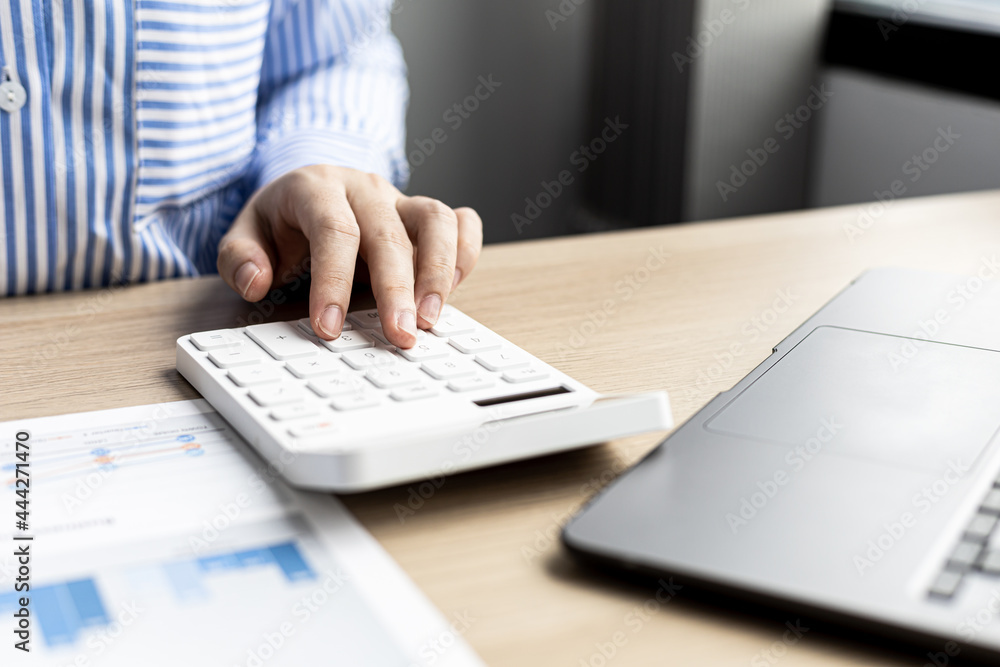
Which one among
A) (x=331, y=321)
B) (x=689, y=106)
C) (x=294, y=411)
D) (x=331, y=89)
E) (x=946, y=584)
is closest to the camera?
(x=946, y=584)

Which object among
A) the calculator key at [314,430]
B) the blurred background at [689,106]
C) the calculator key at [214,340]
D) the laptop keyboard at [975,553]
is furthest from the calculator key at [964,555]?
the blurred background at [689,106]

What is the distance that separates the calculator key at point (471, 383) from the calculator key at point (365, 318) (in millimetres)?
92

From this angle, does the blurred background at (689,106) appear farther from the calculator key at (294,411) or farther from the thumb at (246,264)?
the calculator key at (294,411)

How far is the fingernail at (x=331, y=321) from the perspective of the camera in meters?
0.50

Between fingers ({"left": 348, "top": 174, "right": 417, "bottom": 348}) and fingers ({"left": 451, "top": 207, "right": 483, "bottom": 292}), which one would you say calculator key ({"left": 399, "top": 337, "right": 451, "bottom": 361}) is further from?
fingers ({"left": 451, "top": 207, "right": 483, "bottom": 292})

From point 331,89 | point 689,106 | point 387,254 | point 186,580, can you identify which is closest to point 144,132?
point 331,89

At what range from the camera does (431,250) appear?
1.89 feet

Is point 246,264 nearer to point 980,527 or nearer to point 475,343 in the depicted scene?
point 475,343

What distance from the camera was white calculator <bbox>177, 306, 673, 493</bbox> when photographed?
367mm

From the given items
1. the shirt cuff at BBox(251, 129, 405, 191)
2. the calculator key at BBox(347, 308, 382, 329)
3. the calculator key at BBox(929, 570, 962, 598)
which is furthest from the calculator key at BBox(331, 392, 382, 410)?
the shirt cuff at BBox(251, 129, 405, 191)

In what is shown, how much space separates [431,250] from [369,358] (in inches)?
4.8

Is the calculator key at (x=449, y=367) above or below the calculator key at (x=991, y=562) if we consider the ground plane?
below

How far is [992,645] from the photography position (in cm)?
28

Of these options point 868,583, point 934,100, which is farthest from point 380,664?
point 934,100
